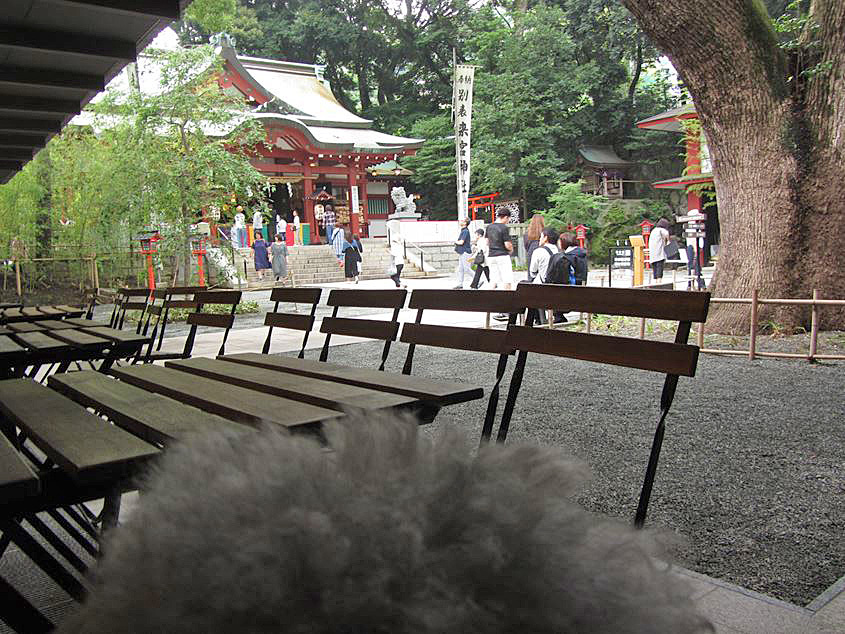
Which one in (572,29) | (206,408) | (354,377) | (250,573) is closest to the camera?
(250,573)

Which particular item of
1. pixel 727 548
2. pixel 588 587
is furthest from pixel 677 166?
pixel 588 587

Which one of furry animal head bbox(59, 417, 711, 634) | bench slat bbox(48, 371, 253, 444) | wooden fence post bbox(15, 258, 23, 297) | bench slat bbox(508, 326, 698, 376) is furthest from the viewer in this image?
wooden fence post bbox(15, 258, 23, 297)

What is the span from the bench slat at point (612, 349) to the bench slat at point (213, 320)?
178cm

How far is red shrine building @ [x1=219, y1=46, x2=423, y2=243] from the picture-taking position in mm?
22078

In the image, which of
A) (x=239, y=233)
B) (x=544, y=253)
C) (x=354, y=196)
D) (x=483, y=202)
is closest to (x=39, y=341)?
(x=544, y=253)

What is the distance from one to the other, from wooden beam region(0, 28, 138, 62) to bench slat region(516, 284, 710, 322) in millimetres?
3060

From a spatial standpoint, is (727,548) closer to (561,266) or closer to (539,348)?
(539,348)

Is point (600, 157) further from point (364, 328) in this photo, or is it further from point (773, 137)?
point (364, 328)

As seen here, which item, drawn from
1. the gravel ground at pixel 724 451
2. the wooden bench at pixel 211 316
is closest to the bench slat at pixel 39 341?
the wooden bench at pixel 211 316

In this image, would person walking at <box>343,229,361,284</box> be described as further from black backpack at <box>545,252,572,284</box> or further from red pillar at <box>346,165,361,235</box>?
black backpack at <box>545,252,572,284</box>

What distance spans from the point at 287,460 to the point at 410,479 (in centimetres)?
9

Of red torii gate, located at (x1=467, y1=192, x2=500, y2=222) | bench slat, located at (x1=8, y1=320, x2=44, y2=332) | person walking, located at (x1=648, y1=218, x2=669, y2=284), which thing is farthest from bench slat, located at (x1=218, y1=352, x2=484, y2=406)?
red torii gate, located at (x1=467, y1=192, x2=500, y2=222)

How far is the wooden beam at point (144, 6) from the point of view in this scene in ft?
10.8

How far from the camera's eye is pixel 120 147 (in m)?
11.4
